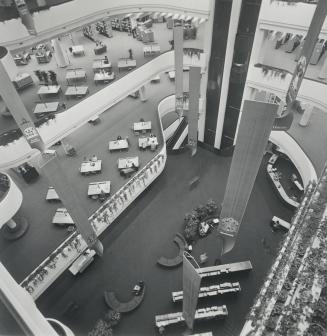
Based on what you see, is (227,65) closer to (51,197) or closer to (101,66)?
(101,66)

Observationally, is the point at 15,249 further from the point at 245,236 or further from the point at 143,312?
the point at 245,236

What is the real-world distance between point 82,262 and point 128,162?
6.53 m

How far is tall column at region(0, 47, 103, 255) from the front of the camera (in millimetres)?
10414

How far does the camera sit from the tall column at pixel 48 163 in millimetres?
10414

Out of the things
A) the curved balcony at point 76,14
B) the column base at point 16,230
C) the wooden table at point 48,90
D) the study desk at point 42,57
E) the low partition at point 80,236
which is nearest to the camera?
the low partition at point 80,236

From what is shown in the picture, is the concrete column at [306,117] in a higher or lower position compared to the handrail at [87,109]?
lower

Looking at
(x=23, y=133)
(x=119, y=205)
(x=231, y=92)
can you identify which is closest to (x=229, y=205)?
(x=119, y=205)

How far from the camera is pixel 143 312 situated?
14016 millimetres

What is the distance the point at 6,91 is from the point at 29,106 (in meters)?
7.15

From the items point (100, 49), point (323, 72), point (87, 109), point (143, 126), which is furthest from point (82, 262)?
point (323, 72)

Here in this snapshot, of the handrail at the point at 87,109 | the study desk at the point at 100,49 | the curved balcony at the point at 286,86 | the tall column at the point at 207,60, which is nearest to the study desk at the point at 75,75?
the handrail at the point at 87,109

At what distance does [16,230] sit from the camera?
1516 cm

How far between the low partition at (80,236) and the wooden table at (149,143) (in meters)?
0.67

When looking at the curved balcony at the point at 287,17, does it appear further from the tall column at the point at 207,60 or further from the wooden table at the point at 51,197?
the wooden table at the point at 51,197
